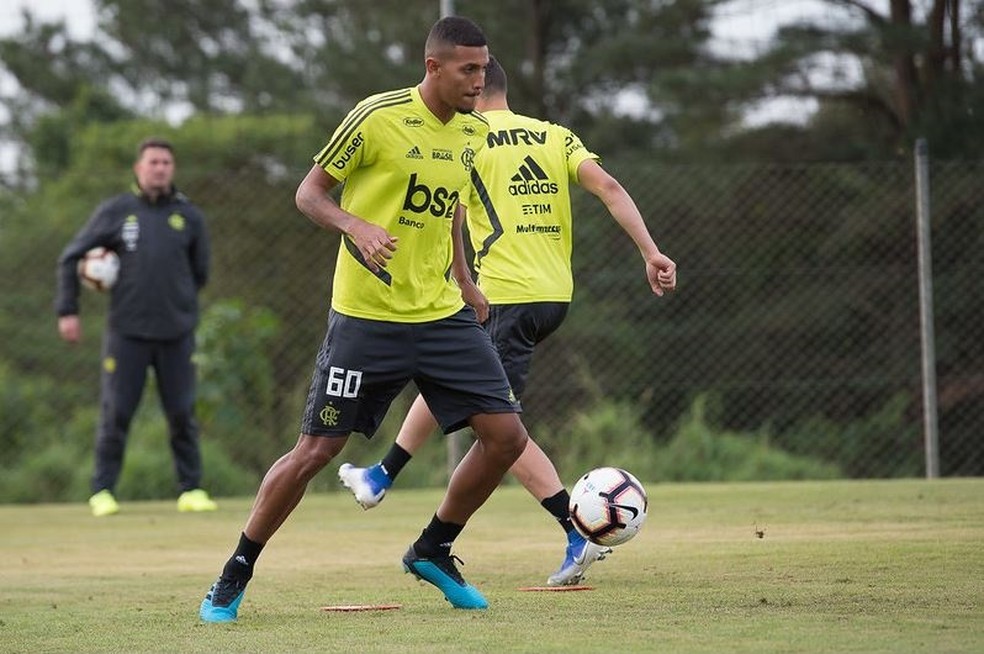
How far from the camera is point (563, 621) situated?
5270 millimetres

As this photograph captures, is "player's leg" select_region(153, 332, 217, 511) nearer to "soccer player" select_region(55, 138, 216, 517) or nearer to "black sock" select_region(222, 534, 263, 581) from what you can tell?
"soccer player" select_region(55, 138, 216, 517)

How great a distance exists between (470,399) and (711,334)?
793 cm

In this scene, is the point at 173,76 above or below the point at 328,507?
above

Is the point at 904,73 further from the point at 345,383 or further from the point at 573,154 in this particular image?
the point at 345,383

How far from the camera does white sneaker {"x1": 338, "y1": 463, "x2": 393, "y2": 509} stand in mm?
6918

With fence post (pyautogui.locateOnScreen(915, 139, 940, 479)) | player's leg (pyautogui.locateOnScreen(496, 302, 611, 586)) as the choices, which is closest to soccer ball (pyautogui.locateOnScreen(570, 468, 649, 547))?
player's leg (pyautogui.locateOnScreen(496, 302, 611, 586))

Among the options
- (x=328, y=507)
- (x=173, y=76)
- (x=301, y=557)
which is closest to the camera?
(x=301, y=557)

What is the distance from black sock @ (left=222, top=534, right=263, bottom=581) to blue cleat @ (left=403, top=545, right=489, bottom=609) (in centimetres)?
58

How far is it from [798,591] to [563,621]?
3.24 ft

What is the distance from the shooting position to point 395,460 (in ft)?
23.8

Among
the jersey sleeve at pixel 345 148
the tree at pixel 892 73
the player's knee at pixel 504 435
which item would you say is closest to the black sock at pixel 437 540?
the player's knee at pixel 504 435

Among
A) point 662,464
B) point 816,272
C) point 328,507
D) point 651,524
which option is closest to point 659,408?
point 662,464

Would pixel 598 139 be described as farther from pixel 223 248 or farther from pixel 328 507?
pixel 328 507

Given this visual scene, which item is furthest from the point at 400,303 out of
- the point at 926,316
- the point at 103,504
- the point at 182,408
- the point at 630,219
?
the point at 926,316
